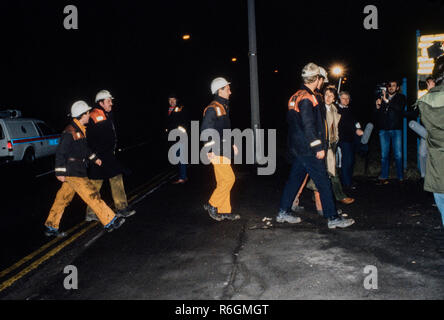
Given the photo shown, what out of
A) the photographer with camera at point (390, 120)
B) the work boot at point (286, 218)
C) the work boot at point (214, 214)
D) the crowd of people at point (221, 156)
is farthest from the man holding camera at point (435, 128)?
the photographer with camera at point (390, 120)

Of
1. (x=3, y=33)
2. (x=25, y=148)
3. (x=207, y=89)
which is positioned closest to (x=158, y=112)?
(x=207, y=89)

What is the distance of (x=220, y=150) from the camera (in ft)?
20.4

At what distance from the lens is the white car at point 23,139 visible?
555 inches

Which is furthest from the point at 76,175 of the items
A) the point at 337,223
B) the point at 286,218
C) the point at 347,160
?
the point at 347,160

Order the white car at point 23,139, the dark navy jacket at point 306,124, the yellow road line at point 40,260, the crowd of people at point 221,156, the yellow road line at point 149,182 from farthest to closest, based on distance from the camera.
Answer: the white car at point 23,139 → the yellow road line at point 149,182 → the crowd of people at point 221,156 → the dark navy jacket at point 306,124 → the yellow road line at point 40,260

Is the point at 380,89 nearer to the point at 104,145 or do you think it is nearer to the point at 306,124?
the point at 306,124

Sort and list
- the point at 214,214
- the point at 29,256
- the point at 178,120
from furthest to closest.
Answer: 1. the point at 178,120
2. the point at 214,214
3. the point at 29,256

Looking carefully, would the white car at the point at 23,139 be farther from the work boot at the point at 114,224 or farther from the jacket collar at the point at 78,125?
the work boot at the point at 114,224

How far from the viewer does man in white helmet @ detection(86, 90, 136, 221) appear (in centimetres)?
642

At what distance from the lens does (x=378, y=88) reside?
350 inches

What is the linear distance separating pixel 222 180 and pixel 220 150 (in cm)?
47

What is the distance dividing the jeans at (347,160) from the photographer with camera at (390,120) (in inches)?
32.5

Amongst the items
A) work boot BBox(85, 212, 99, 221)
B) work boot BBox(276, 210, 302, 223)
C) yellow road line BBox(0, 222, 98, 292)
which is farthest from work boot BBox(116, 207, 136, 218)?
work boot BBox(276, 210, 302, 223)
